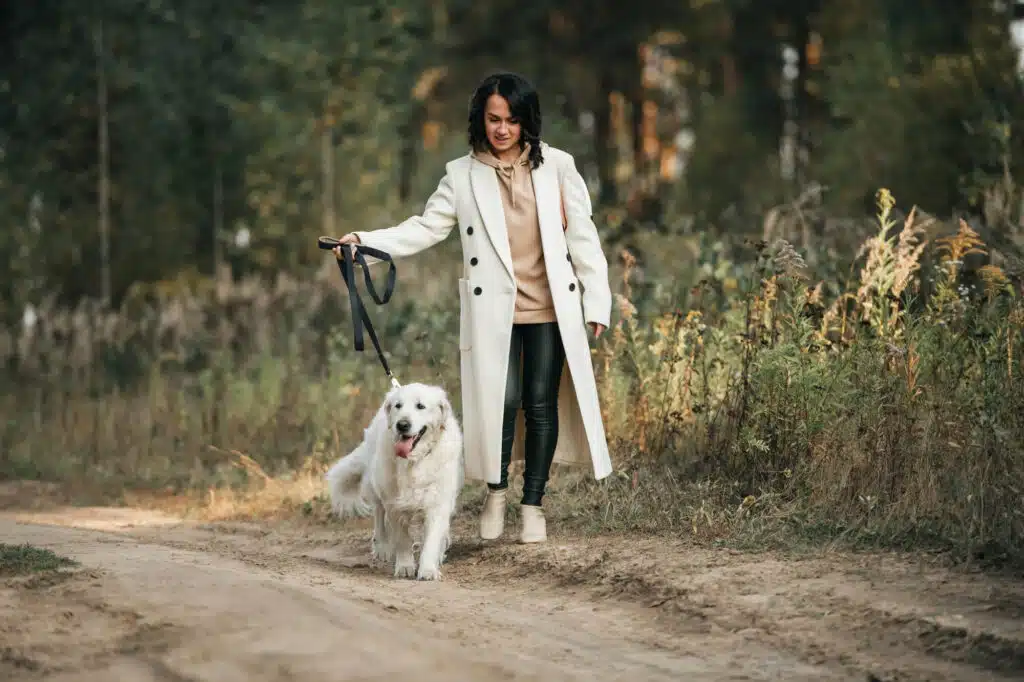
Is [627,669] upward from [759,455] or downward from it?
downward

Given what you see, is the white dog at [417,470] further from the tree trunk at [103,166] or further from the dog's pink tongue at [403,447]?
the tree trunk at [103,166]

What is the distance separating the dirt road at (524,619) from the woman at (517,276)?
27.0 inches

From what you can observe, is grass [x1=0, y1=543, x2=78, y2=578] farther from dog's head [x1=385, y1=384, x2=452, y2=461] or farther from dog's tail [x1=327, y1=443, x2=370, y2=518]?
dog's tail [x1=327, y1=443, x2=370, y2=518]

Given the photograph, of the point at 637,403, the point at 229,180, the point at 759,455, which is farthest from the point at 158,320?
the point at 229,180

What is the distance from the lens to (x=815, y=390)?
7.77 metres

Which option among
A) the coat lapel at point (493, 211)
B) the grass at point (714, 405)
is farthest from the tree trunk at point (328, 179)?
the coat lapel at point (493, 211)

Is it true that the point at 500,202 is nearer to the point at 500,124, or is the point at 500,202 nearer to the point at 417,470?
the point at 500,124

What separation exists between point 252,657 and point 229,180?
21.4m

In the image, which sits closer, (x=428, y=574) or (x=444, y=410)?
(x=428, y=574)

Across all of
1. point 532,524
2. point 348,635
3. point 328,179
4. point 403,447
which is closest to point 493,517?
point 532,524

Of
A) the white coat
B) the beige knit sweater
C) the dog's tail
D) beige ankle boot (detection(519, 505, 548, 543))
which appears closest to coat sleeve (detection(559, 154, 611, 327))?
the white coat

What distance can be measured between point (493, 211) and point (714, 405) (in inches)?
99.7

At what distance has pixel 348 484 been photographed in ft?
26.8

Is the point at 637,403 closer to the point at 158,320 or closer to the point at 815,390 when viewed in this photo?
the point at 815,390
